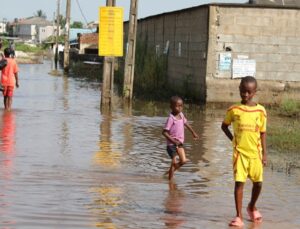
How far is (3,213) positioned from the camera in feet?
24.3

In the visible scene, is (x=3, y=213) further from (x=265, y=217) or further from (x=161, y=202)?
(x=265, y=217)

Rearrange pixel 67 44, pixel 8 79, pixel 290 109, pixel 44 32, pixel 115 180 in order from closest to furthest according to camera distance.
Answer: pixel 115 180
pixel 8 79
pixel 290 109
pixel 67 44
pixel 44 32

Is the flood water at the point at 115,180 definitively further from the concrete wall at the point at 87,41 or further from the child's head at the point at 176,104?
the concrete wall at the point at 87,41

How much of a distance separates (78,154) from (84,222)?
4613 mm

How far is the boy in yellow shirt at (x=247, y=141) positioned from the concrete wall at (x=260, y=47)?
45.6ft

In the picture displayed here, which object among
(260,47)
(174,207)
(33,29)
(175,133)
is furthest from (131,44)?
(33,29)

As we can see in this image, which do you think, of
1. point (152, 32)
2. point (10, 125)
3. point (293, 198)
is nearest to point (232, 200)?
point (293, 198)

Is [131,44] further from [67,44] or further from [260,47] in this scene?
[67,44]

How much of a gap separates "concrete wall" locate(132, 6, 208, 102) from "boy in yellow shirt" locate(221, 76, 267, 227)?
14.1 metres

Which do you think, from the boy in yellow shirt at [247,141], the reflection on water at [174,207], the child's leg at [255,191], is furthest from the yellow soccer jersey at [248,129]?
the reflection on water at [174,207]

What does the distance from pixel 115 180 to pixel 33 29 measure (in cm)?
18079

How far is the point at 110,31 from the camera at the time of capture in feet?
65.2

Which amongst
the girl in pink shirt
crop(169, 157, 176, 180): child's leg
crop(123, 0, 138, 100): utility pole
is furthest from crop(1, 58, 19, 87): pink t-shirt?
crop(169, 157, 176, 180): child's leg

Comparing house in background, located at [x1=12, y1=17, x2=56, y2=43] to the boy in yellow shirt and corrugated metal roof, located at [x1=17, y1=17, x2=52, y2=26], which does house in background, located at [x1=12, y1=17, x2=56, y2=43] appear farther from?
the boy in yellow shirt
